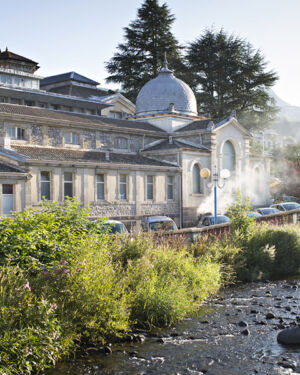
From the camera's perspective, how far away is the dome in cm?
4288

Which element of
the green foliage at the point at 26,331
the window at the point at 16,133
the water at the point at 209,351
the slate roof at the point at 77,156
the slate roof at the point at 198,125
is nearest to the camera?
the green foliage at the point at 26,331

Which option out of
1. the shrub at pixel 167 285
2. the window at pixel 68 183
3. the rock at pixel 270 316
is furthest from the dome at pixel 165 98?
the rock at pixel 270 316


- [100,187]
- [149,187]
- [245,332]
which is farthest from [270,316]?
[149,187]

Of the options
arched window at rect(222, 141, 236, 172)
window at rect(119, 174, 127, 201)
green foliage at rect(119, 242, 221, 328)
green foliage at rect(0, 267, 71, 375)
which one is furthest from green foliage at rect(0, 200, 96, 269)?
arched window at rect(222, 141, 236, 172)

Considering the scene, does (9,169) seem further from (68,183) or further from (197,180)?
Answer: (197,180)

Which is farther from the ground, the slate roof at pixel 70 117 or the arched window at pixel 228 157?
the slate roof at pixel 70 117

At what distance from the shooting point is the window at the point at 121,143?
37.3 metres

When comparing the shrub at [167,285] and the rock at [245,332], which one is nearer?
the rock at [245,332]

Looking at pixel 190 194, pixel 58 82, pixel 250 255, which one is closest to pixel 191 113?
pixel 190 194

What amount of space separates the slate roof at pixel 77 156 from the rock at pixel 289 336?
1934 centimetres

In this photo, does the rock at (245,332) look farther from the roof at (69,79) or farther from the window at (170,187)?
the roof at (69,79)

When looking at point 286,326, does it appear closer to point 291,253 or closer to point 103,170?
point 291,253

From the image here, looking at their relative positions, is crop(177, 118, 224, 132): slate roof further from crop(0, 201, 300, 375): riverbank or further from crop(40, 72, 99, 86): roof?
crop(0, 201, 300, 375): riverbank

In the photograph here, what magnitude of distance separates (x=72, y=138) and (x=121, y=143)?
456 cm
